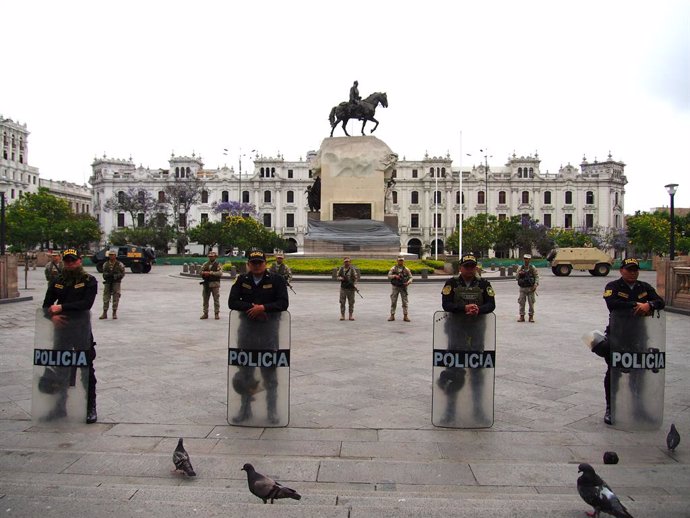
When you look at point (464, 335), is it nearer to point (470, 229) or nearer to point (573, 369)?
point (573, 369)

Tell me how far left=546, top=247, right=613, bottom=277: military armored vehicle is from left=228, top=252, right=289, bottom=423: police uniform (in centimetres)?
3323

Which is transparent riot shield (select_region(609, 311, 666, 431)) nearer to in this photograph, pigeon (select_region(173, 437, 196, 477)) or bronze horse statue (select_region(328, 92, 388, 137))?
pigeon (select_region(173, 437, 196, 477))

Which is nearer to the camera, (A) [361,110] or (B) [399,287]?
(B) [399,287]

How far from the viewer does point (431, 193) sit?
8356cm

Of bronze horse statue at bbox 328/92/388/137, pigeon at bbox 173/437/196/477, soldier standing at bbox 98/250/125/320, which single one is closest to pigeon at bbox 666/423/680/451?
pigeon at bbox 173/437/196/477

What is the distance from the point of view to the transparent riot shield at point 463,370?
5.21 m

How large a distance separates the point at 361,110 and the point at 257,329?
25.3 meters

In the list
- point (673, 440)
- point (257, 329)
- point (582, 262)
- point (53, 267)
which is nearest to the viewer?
point (673, 440)

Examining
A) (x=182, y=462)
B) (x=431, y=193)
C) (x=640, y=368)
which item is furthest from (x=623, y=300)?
(x=431, y=193)

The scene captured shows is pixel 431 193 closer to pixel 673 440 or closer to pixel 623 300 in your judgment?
pixel 623 300

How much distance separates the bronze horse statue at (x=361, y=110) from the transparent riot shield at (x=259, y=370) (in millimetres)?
25198

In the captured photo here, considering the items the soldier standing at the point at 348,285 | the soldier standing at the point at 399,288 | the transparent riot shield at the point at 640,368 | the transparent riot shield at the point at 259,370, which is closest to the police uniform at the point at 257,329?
the transparent riot shield at the point at 259,370

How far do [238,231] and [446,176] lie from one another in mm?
35835

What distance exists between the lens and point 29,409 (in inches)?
227
